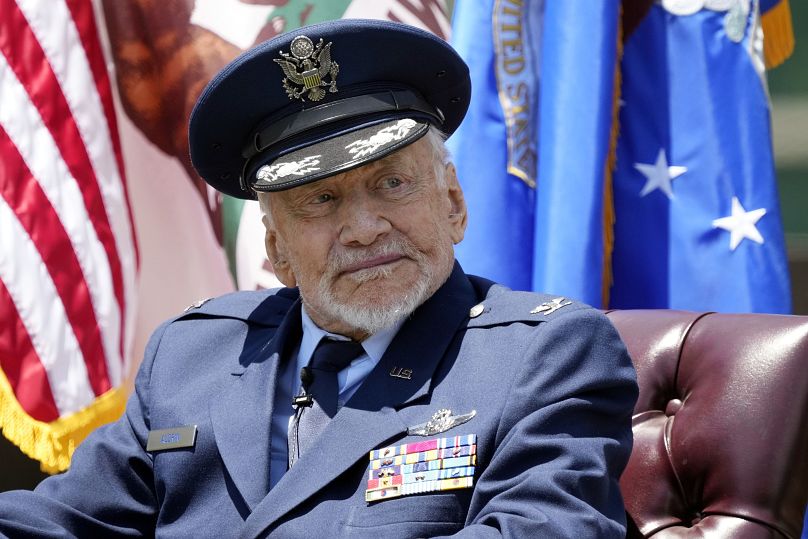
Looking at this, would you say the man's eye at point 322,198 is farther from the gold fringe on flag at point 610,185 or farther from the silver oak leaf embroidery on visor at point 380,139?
the gold fringe on flag at point 610,185

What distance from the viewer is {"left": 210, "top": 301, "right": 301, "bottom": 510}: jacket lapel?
1.77 m

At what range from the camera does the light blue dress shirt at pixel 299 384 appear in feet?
6.02

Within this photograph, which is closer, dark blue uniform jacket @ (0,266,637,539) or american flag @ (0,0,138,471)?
dark blue uniform jacket @ (0,266,637,539)

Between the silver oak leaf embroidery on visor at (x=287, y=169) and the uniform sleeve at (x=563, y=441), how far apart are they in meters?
0.48

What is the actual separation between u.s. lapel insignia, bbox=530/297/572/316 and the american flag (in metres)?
1.62

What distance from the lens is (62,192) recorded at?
9.65 feet

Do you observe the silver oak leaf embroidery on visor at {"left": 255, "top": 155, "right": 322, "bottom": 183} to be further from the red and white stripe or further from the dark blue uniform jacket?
the red and white stripe

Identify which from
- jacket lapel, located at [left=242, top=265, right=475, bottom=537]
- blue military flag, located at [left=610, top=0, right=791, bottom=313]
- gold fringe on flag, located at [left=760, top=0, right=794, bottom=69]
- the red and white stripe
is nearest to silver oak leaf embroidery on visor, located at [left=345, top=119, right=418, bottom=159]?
jacket lapel, located at [left=242, top=265, right=475, bottom=537]

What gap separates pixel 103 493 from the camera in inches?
74.9

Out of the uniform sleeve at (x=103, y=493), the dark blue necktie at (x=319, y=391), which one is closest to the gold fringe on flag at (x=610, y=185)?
the dark blue necktie at (x=319, y=391)

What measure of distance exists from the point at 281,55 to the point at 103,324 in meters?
1.43

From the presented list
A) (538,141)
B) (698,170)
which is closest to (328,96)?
(538,141)

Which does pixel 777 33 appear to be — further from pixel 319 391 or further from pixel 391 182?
pixel 319 391

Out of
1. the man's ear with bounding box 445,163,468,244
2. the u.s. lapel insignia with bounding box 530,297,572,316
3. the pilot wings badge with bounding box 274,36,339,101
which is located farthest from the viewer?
the man's ear with bounding box 445,163,468,244
